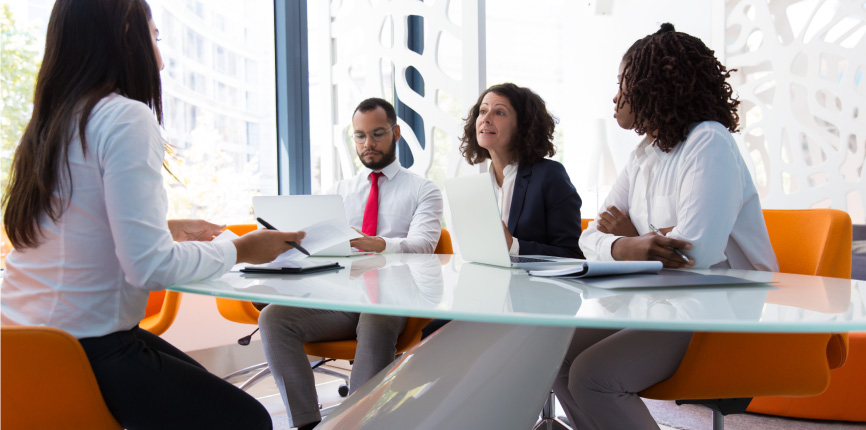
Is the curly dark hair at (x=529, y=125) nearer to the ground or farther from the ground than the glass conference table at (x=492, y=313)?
farther from the ground

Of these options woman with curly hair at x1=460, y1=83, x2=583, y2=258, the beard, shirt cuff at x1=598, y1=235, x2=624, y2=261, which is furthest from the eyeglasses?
shirt cuff at x1=598, y1=235, x2=624, y2=261

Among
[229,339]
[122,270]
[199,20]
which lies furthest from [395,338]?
[199,20]

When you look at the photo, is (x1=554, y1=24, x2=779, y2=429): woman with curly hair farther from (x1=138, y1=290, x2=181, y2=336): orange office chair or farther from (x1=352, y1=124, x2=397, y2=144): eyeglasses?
(x1=138, y1=290, x2=181, y2=336): orange office chair

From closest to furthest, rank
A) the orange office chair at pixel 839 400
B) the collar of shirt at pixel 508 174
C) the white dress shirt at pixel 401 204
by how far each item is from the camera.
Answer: the orange office chair at pixel 839 400 → the collar of shirt at pixel 508 174 → the white dress shirt at pixel 401 204

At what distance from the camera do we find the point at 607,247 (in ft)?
5.52

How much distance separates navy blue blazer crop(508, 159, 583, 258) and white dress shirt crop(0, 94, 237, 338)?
1390 millimetres

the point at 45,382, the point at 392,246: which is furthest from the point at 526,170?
the point at 45,382

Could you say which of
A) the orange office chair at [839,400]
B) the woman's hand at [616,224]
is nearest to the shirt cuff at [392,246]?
the woman's hand at [616,224]

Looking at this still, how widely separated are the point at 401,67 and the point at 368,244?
1801mm

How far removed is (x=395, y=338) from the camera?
2.10m

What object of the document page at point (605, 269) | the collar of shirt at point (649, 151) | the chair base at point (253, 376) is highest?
the collar of shirt at point (649, 151)

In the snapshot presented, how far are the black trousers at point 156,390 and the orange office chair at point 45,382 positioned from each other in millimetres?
51

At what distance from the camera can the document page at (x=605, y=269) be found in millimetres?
1241

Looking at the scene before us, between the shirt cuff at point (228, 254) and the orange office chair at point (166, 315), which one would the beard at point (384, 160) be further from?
the shirt cuff at point (228, 254)
